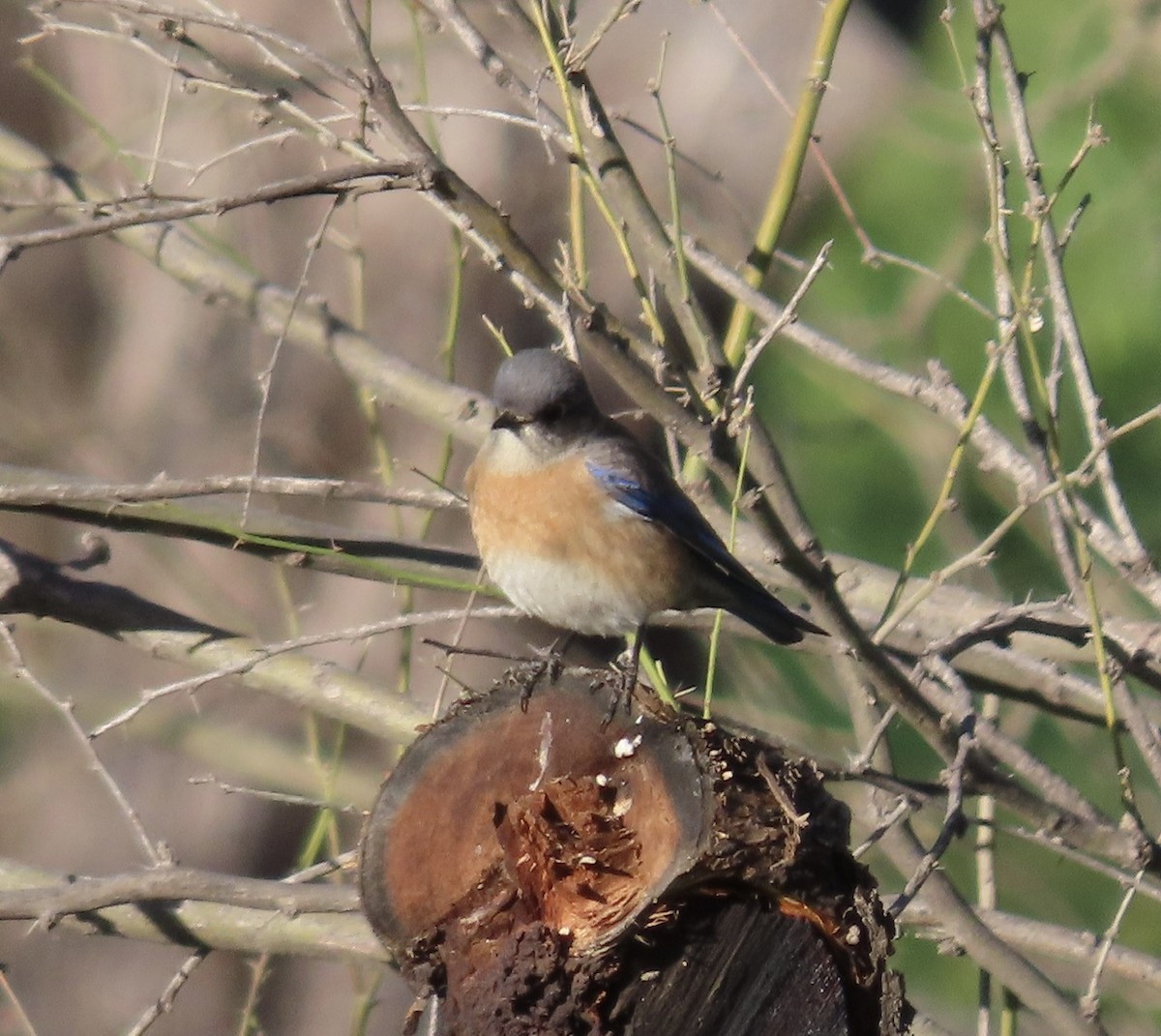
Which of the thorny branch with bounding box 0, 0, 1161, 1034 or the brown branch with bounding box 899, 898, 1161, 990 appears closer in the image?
the thorny branch with bounding box 0, 0, 1161, 1034

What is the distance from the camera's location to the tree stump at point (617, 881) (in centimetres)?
262

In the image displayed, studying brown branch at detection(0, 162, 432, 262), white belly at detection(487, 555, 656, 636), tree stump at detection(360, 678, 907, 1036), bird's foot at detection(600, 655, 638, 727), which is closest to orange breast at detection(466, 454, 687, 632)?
white belly at detection(487, 555, 656, 636)

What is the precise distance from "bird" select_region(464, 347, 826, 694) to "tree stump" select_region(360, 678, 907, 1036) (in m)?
0.90

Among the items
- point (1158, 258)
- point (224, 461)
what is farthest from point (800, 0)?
point (224, 461)

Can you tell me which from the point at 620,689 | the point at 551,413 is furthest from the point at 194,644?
the point at 620,689

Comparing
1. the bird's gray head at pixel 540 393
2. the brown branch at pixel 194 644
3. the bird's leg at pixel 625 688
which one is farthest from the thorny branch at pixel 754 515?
the bird's leg at pixel 625 688

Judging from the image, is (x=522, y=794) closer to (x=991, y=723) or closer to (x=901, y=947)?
(x=991, y=723)

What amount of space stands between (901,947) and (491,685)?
518 cm

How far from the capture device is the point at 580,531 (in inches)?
156

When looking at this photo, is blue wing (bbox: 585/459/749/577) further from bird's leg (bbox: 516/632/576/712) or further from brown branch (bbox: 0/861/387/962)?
brown branch (bbox: 0/861/387/962)

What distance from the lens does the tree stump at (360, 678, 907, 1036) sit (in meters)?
2.62

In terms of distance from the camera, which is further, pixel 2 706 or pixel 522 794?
pixel 2 706

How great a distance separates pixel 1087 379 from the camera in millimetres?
3424

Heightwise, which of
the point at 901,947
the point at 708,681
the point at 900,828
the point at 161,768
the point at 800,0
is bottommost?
the point at 901,947
